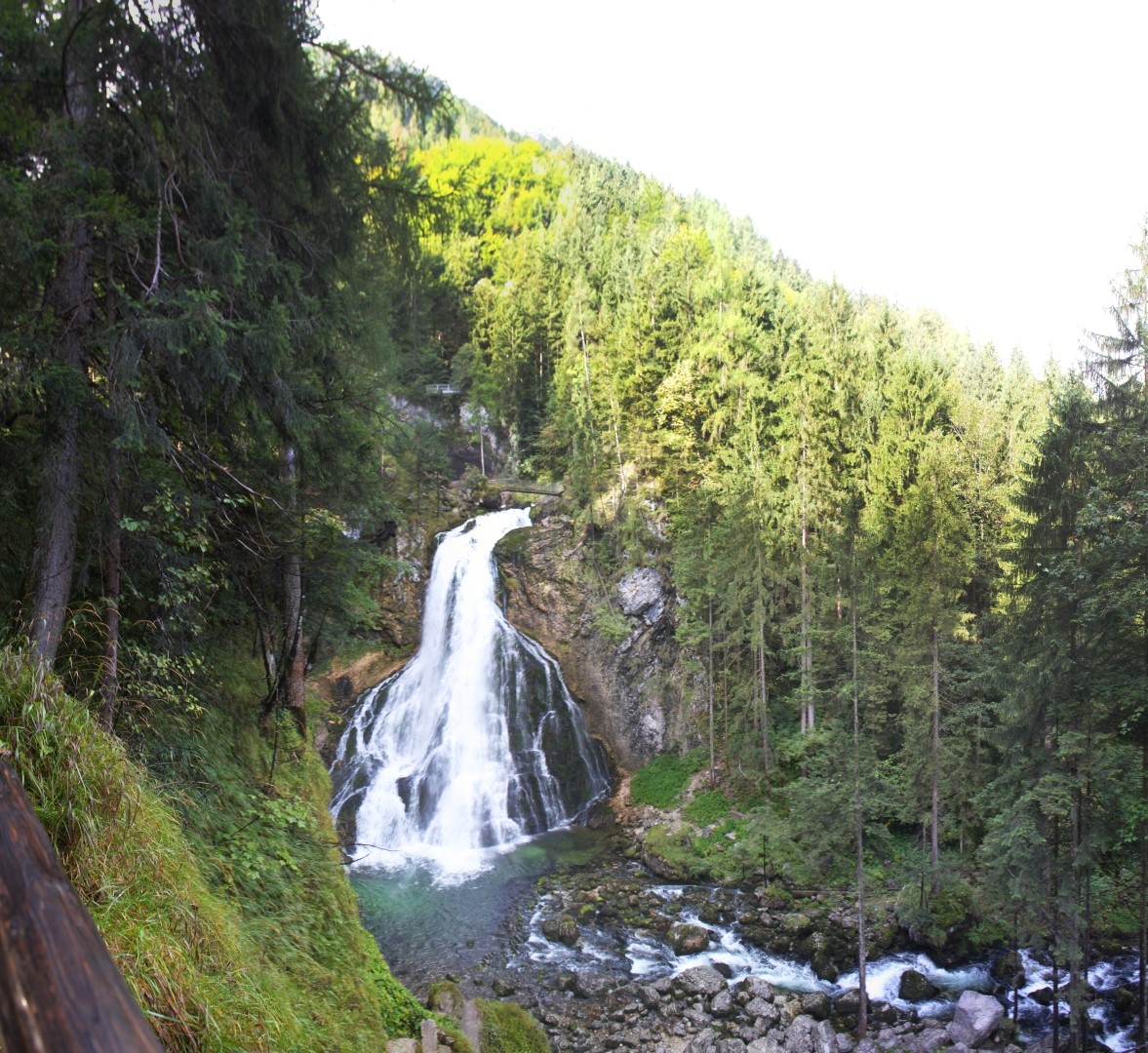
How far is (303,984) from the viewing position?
19.5 ft

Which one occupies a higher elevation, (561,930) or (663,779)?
(663,779)

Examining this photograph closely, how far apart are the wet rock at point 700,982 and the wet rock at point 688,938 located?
3.27ft

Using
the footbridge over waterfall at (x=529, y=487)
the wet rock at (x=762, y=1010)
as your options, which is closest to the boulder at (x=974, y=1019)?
the wet rock at (x=762, y=1010)

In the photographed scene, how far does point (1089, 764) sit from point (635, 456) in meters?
19.7

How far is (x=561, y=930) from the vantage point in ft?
55.1

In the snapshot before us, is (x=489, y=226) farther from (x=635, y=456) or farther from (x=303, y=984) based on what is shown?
(x=303, y=984)

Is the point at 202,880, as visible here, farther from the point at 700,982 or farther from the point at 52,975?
the point at 700,982

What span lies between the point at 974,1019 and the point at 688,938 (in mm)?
5866

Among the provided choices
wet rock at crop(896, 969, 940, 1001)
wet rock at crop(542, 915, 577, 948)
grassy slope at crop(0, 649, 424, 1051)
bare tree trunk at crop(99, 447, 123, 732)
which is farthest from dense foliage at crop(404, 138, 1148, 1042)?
grassy slope at crop(0, 649, 424, 1051)

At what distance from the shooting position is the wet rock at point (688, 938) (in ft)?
53.3

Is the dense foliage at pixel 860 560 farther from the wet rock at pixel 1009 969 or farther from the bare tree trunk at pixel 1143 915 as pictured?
the wet rock at pixel 1009 969

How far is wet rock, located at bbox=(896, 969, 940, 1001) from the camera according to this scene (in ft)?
48.5

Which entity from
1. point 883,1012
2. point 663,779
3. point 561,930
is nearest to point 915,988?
point 883,1012

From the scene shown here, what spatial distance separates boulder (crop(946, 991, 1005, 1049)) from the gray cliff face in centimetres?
1277
